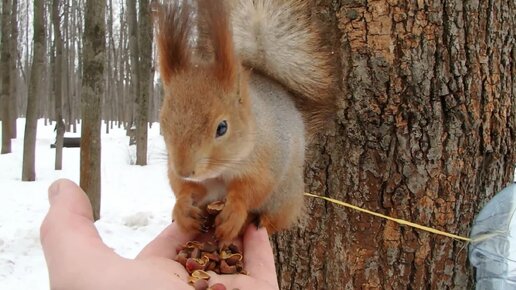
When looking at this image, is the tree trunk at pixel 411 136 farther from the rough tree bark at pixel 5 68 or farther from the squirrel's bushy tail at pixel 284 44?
the rough tree bark at pixel 5 68

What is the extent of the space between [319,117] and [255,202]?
1.10 ft

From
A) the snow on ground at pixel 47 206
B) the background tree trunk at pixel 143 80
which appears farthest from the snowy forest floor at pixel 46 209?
the background tree trunk at pixel 143 80

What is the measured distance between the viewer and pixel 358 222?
1401 mm

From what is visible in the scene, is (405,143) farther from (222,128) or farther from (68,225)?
(68,225)

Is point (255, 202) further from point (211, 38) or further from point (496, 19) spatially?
point (496, 19)

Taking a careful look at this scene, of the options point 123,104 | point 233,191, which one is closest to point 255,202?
point 233,191

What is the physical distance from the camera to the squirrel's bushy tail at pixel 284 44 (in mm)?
1235

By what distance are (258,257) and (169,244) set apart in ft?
0.66

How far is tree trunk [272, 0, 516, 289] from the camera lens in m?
1.33

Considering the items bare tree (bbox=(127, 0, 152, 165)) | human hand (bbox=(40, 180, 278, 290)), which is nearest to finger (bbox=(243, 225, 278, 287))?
human hand (bbox=(40, 180, 278, 290))

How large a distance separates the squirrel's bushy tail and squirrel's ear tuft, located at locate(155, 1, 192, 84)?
258 millimetres

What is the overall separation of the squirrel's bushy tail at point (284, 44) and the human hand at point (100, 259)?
367 mm

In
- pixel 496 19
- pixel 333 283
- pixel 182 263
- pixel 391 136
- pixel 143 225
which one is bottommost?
pixel 143 225

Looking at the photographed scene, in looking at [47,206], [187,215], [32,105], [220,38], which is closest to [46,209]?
[47,206]
